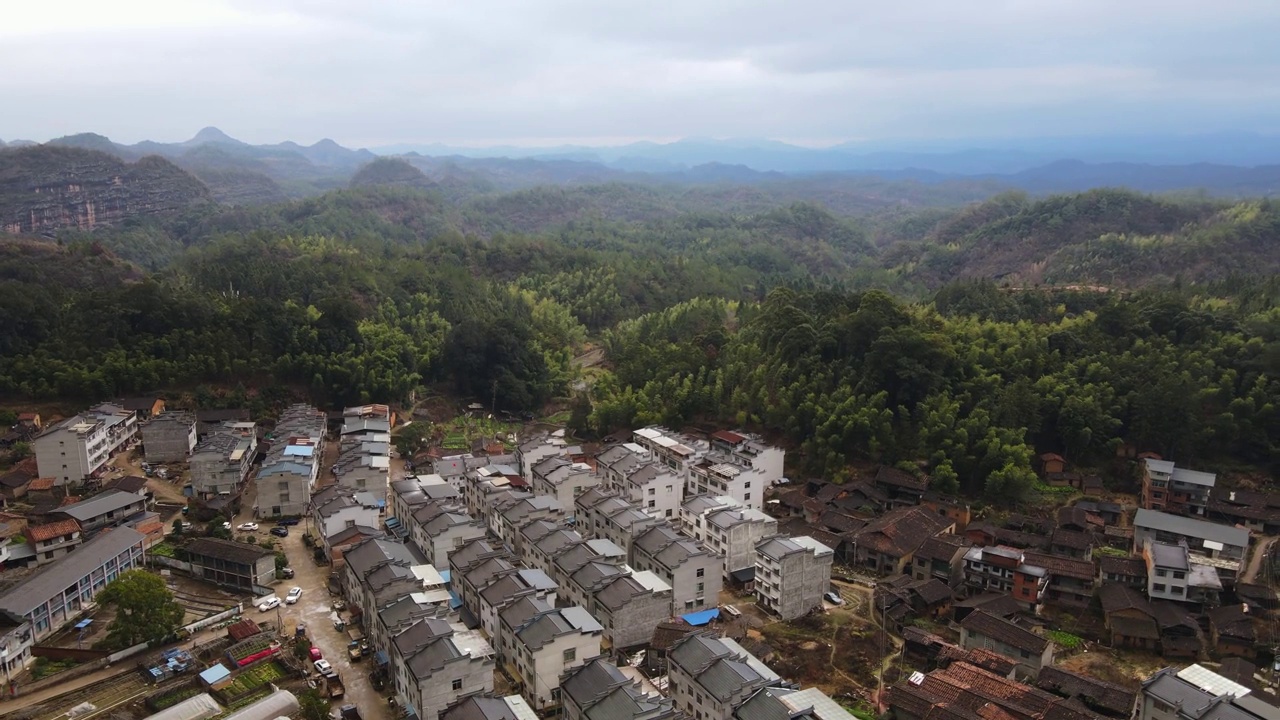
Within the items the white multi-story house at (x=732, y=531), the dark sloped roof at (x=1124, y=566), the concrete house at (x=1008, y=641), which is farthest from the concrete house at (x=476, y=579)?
the dark sloped roof at (x=1124, y=566)

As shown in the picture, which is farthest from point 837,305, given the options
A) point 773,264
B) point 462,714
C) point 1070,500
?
point 773,264

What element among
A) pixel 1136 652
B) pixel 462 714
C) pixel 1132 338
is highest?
pixel 1132 338

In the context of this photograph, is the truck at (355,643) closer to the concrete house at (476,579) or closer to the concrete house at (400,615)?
the concrete house at (400,615)

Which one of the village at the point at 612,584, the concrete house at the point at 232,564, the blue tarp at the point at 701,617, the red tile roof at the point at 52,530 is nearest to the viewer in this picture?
the village at the point at 612,584

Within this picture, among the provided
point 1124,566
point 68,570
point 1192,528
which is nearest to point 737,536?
point 1124,566

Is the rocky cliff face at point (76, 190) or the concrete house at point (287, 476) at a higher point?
the rocky cliff face at point (76, 190)

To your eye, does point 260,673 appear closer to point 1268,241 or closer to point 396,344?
point 396,344

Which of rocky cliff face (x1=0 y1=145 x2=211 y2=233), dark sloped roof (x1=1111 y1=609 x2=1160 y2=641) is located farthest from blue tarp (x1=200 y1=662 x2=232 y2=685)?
rocky cliff face (x1=0 y1=145 x2=211 y2=233)
